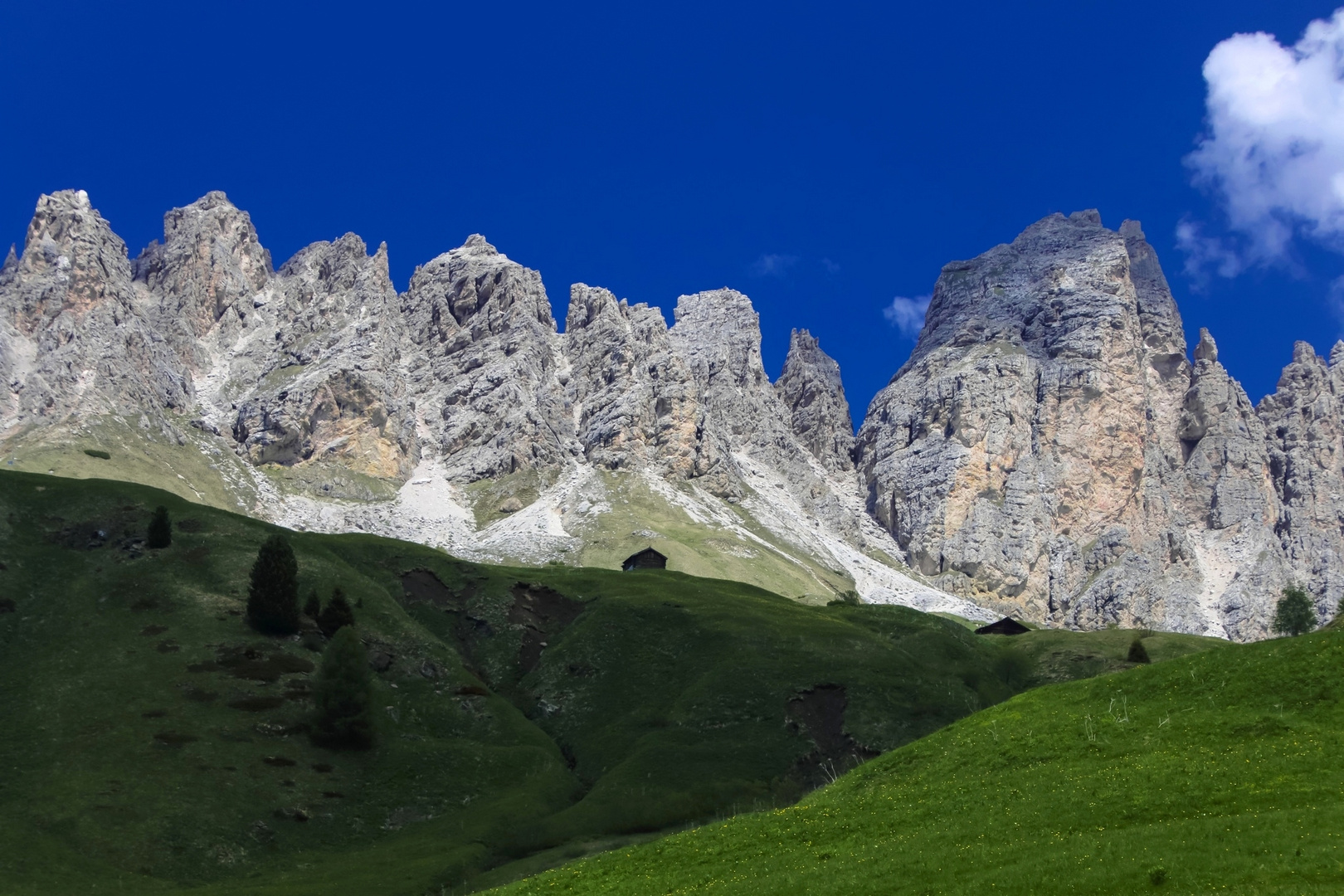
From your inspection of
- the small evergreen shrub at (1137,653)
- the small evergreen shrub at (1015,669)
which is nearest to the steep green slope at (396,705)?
the small evergreen shrub at (1015,669)

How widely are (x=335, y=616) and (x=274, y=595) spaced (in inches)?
251

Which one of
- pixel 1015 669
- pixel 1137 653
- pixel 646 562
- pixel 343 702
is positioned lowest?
pixel 343 702

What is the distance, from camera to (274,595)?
336 ft

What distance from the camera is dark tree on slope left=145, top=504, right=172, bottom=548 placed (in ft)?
366

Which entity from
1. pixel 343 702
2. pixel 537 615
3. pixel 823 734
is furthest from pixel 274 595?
pixel 823 734

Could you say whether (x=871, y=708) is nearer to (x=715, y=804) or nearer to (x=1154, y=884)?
(x=715, y=804)

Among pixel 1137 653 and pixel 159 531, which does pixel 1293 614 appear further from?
pixel 159 531

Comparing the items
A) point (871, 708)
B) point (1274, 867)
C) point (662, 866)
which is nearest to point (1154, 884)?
point (1274, 867)

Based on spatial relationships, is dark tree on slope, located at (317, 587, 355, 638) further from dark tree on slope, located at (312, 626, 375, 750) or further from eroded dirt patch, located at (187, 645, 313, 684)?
dark tree on slope, located at (312, 626, 375, 750)

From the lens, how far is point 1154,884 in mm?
29188

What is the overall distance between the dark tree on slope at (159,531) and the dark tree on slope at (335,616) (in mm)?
21045

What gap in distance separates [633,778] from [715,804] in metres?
9.88

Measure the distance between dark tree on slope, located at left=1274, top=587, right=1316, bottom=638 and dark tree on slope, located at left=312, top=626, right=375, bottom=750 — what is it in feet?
343

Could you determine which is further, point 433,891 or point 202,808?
point 202,808
